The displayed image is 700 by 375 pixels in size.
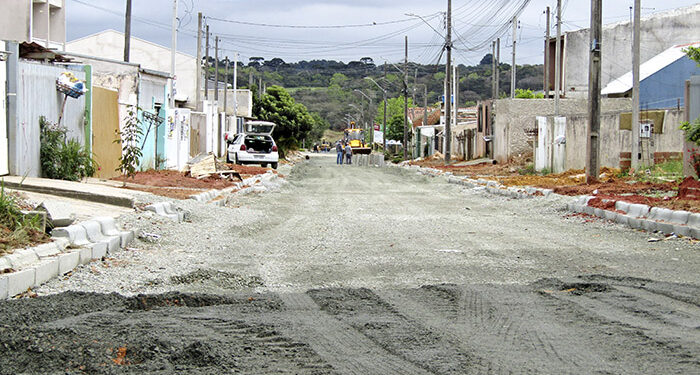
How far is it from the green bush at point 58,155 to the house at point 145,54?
3398 centimetres

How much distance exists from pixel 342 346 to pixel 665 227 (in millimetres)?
9127

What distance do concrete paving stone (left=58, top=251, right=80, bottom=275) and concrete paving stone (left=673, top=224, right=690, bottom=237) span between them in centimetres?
899

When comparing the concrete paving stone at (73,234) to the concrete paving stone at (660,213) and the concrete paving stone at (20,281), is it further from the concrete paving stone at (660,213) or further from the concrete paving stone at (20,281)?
the concrete paving stone at (660,213)

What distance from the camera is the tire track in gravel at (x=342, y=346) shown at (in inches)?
190

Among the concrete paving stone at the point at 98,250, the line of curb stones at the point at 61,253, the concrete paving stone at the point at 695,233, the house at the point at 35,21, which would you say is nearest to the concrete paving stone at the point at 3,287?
the line of curb stones at the point at 61,253

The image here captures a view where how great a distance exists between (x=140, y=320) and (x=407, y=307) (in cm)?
223

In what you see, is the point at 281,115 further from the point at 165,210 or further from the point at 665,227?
the point at 665,227

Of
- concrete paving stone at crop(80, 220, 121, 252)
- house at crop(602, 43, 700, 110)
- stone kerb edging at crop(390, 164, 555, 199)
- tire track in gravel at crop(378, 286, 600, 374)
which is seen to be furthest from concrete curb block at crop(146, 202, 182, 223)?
house at crop(602, 43, 700, 110)

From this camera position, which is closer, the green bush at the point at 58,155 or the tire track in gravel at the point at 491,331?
the tire track in gravel at the point at 491,331

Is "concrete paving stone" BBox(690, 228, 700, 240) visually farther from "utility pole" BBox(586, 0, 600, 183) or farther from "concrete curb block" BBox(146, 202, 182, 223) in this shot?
"utility pole" BBox(586, 0, 600, 183)

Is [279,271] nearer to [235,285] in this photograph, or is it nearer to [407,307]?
[235,285]

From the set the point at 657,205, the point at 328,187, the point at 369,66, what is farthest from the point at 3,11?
the point at 369,66

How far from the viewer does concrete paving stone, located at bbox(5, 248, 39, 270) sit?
7704 millimetres

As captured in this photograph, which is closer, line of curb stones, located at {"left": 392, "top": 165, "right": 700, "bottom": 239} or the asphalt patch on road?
the asphalt patch on road
